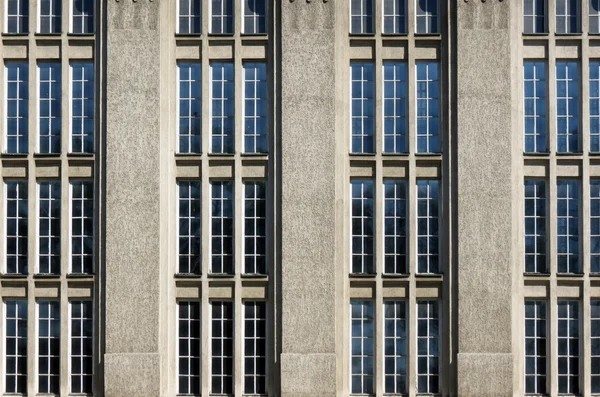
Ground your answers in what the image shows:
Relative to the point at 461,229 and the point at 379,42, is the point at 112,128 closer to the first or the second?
the point at 379,42

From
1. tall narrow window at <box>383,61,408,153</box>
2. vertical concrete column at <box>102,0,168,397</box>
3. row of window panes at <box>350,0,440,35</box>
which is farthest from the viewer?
row of window panes at <box>350,0,440,35</box>

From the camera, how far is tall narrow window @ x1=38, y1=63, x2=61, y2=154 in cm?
2694

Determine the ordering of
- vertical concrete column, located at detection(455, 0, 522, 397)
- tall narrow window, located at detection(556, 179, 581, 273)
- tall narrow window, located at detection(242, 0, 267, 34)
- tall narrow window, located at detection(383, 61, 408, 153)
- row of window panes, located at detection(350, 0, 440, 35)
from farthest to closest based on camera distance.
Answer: tall narrow window, located at detection(242, 0, 267, 34)
row of window panes, located at detection(350, 0, 440, 35)
tall narrow window, located at detection(383, 61, 408, 153)
tall narrow window, located at detection(556, 179, 581, 273)
vertical concrete column, located at detection(455, 0, 522, 397)

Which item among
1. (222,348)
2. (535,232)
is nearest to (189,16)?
(222,348)

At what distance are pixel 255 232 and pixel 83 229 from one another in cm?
528

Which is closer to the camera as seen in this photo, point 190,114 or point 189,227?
point 189,227

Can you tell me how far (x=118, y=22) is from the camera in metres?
26.3

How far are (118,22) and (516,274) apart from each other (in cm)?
1418

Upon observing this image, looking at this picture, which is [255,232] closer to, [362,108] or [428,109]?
[362,108]

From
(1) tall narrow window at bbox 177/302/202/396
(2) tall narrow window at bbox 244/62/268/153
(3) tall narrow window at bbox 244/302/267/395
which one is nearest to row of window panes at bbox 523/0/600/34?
(2) tall narrow window at bbox 244/62/268/153

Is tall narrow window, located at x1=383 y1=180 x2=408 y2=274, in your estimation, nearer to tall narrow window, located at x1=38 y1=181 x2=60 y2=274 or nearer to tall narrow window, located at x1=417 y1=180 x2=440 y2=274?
tall narrow window, located at x1=417 y1=180 x2=440 y2=274

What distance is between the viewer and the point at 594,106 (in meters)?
26.7

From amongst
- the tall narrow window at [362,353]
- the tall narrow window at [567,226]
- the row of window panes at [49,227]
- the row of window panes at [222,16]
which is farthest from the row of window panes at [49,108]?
the tall narrow window at [567,226]

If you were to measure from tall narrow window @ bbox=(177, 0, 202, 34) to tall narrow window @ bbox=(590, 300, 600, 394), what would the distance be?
48.5 ft
